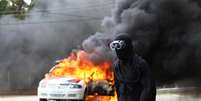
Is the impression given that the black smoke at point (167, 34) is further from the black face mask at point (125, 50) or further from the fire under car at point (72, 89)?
the black face mask at point (125, 50)

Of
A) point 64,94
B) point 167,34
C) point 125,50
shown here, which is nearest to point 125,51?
point 125,50

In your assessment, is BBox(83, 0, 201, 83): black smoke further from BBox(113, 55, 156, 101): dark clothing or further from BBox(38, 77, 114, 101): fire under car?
BBox(113, 55, 156, 101): dark clothing

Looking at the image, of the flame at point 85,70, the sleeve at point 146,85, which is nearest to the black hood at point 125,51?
the sleeve at point 146,85

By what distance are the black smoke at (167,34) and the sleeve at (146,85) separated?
13.9 m

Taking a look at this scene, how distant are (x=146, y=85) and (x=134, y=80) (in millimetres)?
133

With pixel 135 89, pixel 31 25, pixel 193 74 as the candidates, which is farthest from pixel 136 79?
pixel 31 25

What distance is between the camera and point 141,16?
2011 cm

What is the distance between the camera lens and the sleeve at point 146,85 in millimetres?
4789

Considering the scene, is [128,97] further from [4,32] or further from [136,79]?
[4,32]

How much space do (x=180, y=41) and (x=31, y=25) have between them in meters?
18.0

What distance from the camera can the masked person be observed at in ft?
15.9

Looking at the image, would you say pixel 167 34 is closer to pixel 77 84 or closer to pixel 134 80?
pixel 77 84

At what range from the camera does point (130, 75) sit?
492 centimetres

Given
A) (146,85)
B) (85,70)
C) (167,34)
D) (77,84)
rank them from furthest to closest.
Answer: (167,34) → (85,70) → (77,84) → (146,85)
